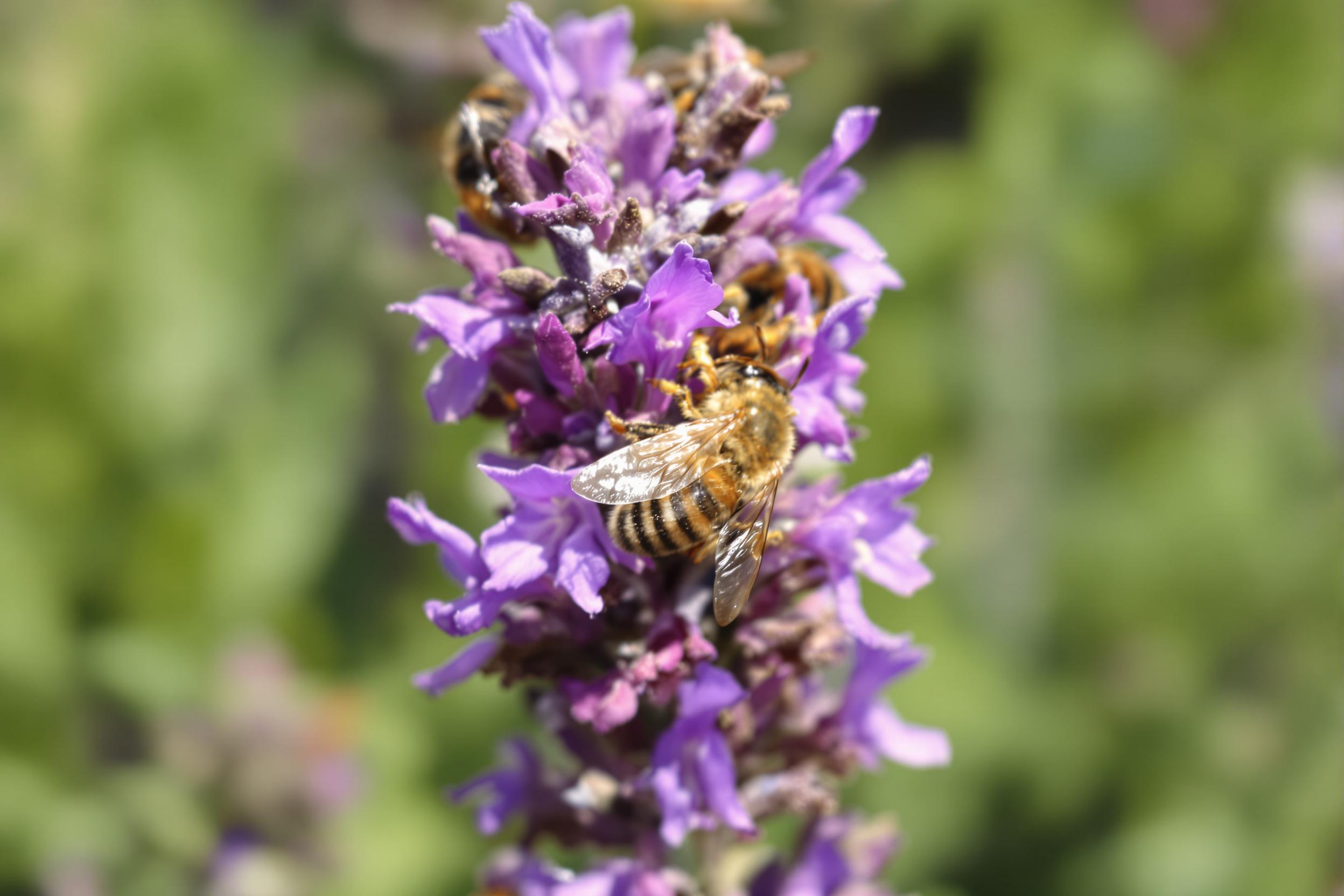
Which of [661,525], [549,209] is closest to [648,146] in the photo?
[549,209]

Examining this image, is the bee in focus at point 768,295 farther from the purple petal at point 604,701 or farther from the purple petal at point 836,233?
the purple petal at point 604,701

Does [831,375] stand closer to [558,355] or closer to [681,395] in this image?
[681,395]

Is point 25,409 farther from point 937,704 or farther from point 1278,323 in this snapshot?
point 1278,323

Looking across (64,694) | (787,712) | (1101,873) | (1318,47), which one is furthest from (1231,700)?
(64,694)

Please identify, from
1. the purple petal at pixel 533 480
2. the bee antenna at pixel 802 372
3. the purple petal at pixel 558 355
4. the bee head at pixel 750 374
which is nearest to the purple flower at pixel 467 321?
the purple petal at pixel 558 355

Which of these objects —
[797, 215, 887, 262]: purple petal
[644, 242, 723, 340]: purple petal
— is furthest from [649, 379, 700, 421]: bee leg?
[797, 215, 887, 262]: purple petal
